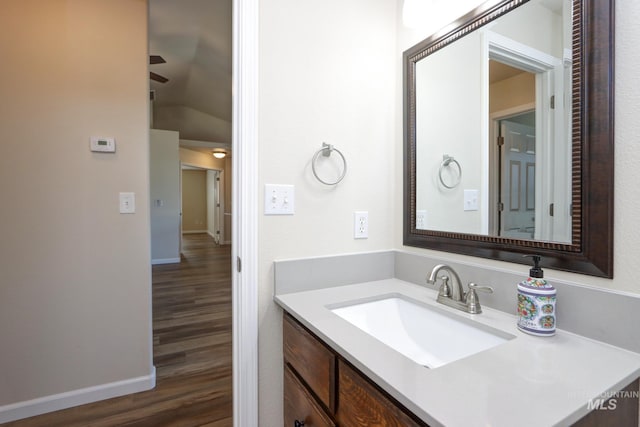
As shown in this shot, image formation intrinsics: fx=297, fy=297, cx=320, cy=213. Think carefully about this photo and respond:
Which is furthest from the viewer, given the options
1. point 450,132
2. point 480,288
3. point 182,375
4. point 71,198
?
point 182,375

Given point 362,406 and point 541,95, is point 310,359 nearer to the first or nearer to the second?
point 362,406

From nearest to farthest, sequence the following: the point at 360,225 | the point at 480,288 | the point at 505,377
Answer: the point at 505,377 < the point at 480,288 < the point at 360,225

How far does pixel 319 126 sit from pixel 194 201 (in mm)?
10783

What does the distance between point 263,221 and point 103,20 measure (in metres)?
1.71

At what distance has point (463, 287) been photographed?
3.43 ft

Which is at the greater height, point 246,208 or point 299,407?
point 246,208

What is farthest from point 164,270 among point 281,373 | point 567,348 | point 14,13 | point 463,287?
point 567,348

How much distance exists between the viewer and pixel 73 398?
175cm

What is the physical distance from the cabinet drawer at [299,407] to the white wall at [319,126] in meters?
0.09

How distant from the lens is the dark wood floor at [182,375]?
1.64 metres

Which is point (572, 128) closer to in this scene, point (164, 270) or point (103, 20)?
point (103, 20)

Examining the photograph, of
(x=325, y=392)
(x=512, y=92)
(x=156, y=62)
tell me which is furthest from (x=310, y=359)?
(x=156, y=62)

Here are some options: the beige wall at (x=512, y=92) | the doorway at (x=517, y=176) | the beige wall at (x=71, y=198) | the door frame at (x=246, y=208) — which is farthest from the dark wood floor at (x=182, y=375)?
the beige wall at (x=512, y=92)

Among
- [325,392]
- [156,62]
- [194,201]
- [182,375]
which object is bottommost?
[182,375]
